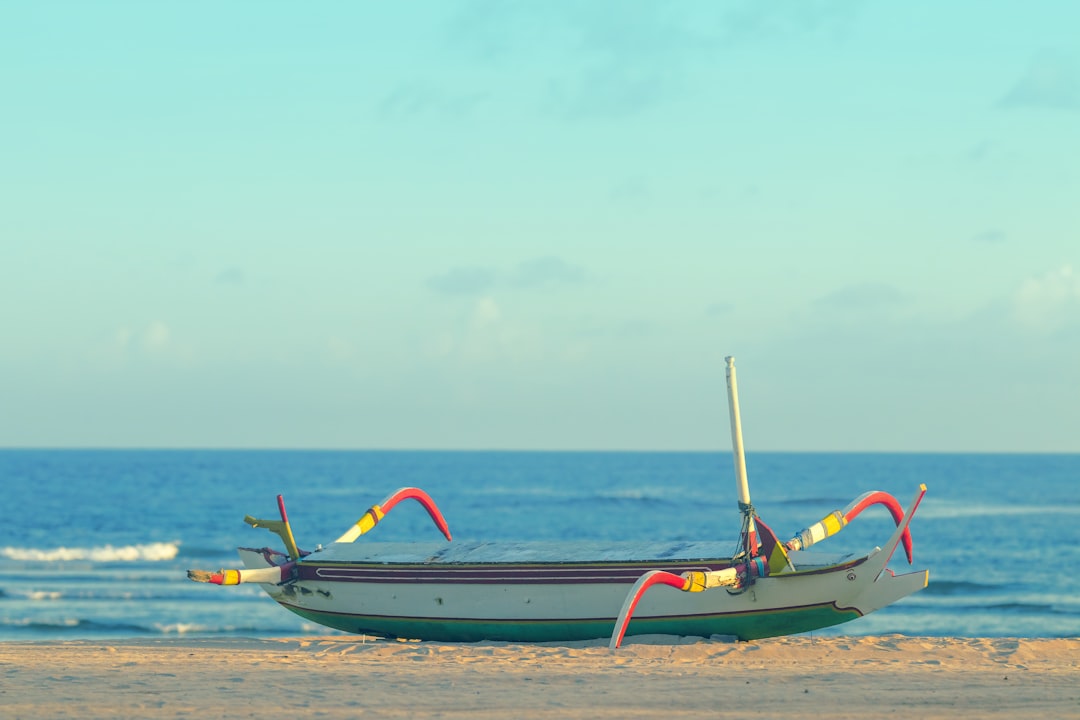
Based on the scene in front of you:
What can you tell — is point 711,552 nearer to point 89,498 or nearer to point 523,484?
point 89,498

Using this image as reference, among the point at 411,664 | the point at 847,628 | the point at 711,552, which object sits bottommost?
the point at 847,628

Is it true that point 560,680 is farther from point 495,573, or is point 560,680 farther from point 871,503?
point 871,503

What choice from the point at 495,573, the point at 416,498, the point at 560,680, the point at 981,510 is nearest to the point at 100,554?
the point at 416,498

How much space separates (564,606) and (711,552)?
6.62 feet

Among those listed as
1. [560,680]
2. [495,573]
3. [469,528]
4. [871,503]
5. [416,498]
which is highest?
[416,498]

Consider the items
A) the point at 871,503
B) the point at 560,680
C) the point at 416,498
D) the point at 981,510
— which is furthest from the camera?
the point at 981,510

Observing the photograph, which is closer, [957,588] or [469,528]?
[957,588]

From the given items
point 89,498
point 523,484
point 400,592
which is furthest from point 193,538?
point 523,484

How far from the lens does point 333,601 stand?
1596cm

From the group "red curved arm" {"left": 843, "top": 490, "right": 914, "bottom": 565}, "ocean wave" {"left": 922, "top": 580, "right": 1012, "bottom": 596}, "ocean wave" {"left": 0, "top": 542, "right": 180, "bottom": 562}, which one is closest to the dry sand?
"red curved arm" {"left": 843, "top": 490, "right": 914, "bottom": 565}

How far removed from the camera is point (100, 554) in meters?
43.1

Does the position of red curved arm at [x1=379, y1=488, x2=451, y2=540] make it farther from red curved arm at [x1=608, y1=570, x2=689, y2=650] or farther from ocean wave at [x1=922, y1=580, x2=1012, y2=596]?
ocean wave at [x1=922, y1=580, x2=1012, y2=596]

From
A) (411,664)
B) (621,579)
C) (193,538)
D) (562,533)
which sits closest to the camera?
(411,664)

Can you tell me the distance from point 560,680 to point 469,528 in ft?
169
